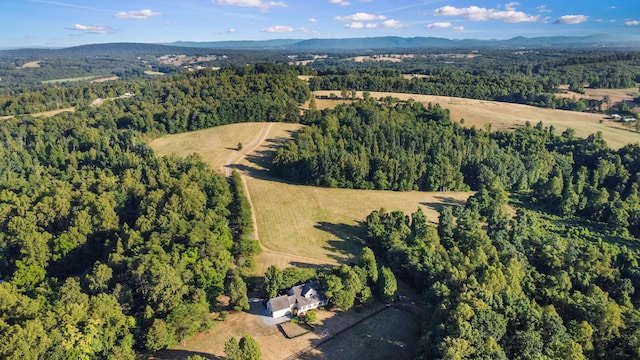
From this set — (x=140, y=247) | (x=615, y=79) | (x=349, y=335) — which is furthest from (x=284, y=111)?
(x=615, y=79)

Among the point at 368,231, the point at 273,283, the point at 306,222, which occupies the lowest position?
the point at 306,222

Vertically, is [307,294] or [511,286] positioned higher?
[511,286]

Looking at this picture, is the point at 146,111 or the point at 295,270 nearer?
the point at 295,270

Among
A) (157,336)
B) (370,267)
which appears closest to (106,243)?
(157,336)

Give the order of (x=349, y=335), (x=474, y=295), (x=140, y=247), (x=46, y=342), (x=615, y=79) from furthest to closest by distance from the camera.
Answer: (x=615, y=79), (x=140, y=247), (x=349, y=335), (x=474, y=295), (x=46, y=342)

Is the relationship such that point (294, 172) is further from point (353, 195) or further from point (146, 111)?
point (146, 111)

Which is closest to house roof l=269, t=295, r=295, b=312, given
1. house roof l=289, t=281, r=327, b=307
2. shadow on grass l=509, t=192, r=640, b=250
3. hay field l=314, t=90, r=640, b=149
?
house roof l=289, t=281, r=327, b=307

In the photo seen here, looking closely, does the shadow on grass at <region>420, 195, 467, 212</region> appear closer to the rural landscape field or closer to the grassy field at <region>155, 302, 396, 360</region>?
the rural landscape field

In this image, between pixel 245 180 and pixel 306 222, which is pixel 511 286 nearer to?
pixel 306 222
